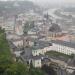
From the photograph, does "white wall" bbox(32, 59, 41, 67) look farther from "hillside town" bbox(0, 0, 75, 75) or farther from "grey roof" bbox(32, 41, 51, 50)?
"grey roof" bbox(32, 41, 51, 50)

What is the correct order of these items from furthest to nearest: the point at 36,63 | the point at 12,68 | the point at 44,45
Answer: the point at 44,45 → the point at 36,63 → the point at 12,68

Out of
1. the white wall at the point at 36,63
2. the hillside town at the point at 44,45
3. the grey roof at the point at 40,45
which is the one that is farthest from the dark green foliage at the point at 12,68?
the grey roof at the point at 40,45

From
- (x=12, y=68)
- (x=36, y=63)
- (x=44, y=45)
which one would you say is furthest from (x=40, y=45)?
(x=12, y=68)

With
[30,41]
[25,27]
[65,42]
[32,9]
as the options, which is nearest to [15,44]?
[30,41]

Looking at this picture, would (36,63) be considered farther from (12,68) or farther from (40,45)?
(40,45)

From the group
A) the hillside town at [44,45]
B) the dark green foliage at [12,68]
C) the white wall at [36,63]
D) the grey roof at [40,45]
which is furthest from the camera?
the grey roof at [40,45]

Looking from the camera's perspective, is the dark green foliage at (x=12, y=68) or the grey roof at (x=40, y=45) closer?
the dark green foliage at (x=12, y=68)

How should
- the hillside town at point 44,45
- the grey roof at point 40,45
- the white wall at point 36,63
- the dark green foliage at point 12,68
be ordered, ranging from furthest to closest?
the grey roof at point 40,45
the hillside town at point 44,45
the white wall at point 36,63
the dark green foliage at point 12,68

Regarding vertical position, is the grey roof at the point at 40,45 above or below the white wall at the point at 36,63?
below

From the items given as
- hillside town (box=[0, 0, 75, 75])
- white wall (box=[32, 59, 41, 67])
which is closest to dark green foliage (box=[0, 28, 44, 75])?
hillside town (box=[0, 0, 75, 75])

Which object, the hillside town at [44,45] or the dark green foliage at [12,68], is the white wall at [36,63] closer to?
the hillside town at [44,45]

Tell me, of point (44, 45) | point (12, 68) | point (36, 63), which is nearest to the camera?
point (12, 68)
